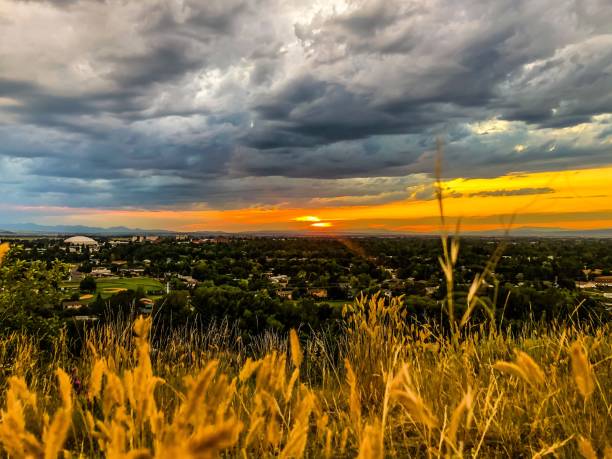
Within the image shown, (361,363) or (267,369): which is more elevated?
(267,369)

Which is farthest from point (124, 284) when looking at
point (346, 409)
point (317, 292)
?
point (346, 409)

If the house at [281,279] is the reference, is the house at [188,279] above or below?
above

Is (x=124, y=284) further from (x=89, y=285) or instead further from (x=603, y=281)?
(x=603, y=281)

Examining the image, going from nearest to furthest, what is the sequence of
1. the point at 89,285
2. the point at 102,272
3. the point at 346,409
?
the point at 346,409
the point at 89,285
the point at 102,272

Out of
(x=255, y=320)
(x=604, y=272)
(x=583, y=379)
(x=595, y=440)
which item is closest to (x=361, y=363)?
(x=595, y=440)

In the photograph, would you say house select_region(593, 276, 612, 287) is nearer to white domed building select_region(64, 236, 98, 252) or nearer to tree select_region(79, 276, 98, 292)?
tree select_region(79, 276, 98, 292)

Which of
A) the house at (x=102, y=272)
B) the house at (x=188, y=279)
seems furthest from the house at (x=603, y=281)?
the house at (x=102, y=272)

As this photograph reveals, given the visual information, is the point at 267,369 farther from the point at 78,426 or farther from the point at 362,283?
the point at 362,283

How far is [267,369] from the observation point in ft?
5.14

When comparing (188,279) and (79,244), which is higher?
(79,244)

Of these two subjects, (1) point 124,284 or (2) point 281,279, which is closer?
(1) point 124,284

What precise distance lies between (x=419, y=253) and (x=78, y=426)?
37.2 meters

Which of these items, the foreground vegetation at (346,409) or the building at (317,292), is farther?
the building at (317,292)

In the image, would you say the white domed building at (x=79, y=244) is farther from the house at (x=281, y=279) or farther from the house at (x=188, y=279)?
the house at (x=281, y=279)
